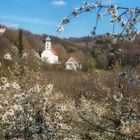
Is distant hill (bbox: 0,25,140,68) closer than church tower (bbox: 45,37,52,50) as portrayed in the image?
Yes

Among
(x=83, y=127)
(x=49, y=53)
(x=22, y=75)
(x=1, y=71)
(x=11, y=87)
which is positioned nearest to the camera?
(x=11, y=87)

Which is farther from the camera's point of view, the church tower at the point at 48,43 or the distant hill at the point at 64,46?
the church tower at the point at 48,43

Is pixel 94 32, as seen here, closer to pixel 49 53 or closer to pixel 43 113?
pixel 43 113

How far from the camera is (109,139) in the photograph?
1059 cm

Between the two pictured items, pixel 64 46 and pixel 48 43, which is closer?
pixel 48 43

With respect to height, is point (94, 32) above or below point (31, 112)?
above

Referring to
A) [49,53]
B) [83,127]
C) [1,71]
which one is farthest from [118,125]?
[49,53]

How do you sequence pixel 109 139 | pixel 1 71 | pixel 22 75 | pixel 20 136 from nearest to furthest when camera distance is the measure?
pixel 20 136 → pixel 109 139 → pixel 22 75 → pixel 1 71

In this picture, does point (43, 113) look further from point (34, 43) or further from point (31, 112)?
point (34, 43)

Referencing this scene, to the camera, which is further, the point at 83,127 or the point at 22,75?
the point at 22,75

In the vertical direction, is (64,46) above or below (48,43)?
below

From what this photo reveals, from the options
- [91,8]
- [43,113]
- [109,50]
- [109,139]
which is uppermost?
[91,8]

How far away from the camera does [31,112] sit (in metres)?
7.14

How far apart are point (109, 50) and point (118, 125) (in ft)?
27.1
